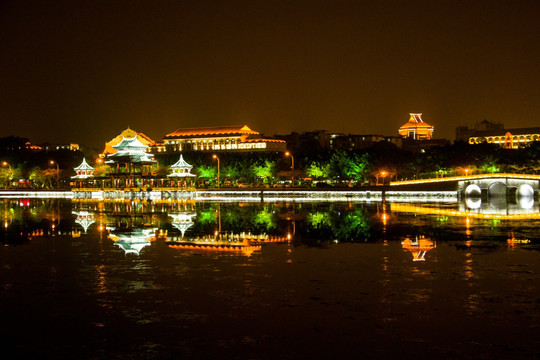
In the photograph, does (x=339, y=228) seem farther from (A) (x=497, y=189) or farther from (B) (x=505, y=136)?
(B) (x=505, y=136)

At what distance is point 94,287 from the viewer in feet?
53.0

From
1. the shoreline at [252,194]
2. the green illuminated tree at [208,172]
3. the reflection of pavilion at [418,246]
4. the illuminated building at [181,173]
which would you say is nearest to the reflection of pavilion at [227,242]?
the reflection of pavilion at [418,246]

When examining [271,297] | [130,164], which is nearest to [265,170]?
[130,164]

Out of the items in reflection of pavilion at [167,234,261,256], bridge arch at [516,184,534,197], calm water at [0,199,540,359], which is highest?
bridge arch at [516,184,534,197]

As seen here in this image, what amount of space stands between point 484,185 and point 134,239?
196ft

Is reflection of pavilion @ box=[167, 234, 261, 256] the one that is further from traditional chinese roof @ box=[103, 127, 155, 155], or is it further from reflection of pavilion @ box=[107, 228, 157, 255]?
traditional chinese roof @ box=[103, 127, 155, 155]

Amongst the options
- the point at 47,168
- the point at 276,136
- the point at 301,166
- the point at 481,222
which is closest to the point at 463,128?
the point at 276,136

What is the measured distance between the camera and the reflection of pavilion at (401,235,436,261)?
21312 mm

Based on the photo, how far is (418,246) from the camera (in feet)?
78.4

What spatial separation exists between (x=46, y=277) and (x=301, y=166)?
106 meters

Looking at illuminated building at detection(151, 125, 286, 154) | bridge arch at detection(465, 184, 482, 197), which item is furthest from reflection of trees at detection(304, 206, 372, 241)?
illuminated building at detection(151, 125, 286, 154)

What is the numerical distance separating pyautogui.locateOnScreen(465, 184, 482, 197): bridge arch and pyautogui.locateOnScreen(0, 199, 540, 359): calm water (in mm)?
55107

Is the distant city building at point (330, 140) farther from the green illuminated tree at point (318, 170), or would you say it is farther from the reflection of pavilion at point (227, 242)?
the reflection of pavilion at point (227, 242)

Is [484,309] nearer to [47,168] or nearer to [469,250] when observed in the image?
[469,250]
